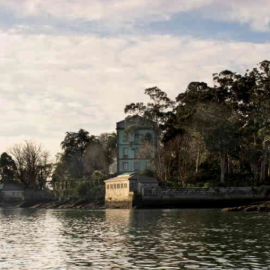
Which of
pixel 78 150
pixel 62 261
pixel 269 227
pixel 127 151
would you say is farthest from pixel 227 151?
pixel 78 150

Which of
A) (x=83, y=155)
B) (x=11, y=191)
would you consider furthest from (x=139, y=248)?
(x=11, y=191)

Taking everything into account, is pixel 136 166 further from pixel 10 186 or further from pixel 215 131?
pixel 10 186

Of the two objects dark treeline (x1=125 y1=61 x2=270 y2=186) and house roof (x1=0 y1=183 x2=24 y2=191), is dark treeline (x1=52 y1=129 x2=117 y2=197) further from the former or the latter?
dark treeline (x1=125 y1=61 x2=270 y2=186)

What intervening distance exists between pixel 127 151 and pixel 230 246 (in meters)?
80.5

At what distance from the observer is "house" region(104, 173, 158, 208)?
7925 cm

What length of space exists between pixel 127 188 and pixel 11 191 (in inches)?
2755

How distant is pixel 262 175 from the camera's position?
80.9m

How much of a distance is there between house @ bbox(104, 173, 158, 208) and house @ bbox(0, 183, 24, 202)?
181 ft

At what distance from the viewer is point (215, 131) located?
79.0 meters

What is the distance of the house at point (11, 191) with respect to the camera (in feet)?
449

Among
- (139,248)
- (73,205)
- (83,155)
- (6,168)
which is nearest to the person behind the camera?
(139,248)

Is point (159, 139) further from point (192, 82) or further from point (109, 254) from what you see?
point (109, 254)

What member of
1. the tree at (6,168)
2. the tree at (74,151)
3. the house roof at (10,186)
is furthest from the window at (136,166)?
the tree at (6,168)

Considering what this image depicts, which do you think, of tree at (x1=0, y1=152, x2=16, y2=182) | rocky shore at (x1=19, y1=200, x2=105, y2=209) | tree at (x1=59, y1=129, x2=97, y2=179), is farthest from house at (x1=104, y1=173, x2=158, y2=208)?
tree at (x1=0, y1=152, x2=16, y2=182)
